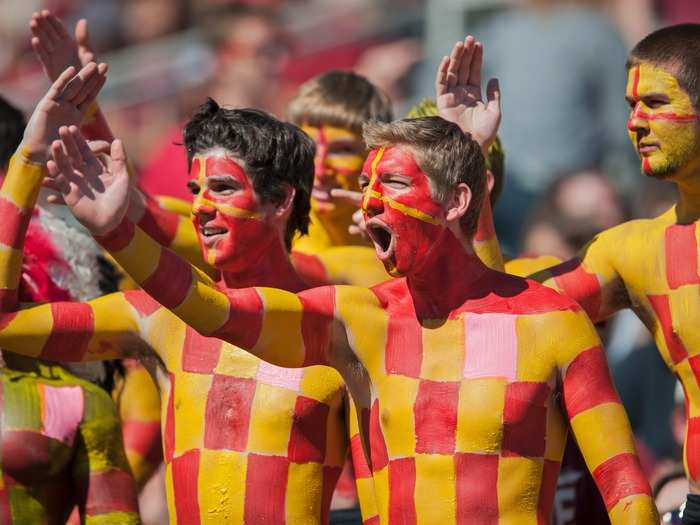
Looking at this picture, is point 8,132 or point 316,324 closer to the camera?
point 316,324

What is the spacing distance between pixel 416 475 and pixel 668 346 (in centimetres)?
101

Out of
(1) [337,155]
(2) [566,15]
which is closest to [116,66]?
(2) [566,15]

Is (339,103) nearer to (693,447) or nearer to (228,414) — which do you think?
(228,414)

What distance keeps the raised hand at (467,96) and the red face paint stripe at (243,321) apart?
110 centimetres

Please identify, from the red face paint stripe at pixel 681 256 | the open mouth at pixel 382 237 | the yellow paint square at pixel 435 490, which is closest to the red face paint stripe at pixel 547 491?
the yellow paint square at pixel 435 490

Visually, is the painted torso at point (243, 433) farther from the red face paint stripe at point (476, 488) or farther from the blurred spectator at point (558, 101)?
the blurred spectator at point (558, 101)

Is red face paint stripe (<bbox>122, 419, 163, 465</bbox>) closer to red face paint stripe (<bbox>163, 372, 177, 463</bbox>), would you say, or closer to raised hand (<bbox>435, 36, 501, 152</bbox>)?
red face paint stripe (<bbox>163, 372, 177, 463</bbox>)

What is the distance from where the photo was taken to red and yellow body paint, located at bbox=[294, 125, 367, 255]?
22.0ft

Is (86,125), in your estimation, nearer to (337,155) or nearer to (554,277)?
(337,155)

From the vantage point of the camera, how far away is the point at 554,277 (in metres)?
5.52

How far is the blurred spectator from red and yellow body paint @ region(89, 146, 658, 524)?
4.53m

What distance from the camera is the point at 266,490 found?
209 inches

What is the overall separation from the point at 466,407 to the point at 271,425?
73 cm

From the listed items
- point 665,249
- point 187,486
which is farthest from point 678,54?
point 187,486
